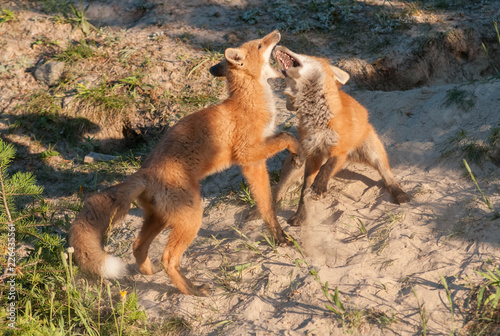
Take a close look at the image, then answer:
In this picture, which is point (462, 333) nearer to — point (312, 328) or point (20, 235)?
point (312, 328)

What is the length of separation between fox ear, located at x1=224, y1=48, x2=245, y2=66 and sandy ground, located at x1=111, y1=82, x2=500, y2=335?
5.81ft

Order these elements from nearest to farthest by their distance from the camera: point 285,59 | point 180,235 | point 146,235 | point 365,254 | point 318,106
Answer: point 180,235 → point 365,254 → point 146,235 → point 318,106 → point 285,59

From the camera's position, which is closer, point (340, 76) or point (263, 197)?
point (263, 197)

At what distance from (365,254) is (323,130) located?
1.55 meters

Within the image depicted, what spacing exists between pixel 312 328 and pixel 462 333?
3.51ft

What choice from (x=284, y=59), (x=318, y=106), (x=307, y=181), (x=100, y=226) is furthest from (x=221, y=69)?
(x=100, y=226)

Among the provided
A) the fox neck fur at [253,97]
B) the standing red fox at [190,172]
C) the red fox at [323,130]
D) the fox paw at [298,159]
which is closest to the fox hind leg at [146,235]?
the standing red fox at [190,172]

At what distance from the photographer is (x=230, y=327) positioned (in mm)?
3635

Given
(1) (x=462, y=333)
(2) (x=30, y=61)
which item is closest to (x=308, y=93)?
(1) (x=462, y=333)

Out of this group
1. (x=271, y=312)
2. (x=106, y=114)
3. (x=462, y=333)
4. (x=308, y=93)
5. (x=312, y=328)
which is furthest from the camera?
(x=106, y=114)

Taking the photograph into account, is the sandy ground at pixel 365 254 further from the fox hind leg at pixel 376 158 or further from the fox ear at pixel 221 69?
the fox ear at pixel 221 69

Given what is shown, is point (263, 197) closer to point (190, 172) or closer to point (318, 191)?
point (318, 191)

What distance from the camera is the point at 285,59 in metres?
5.47

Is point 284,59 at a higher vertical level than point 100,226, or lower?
higher
